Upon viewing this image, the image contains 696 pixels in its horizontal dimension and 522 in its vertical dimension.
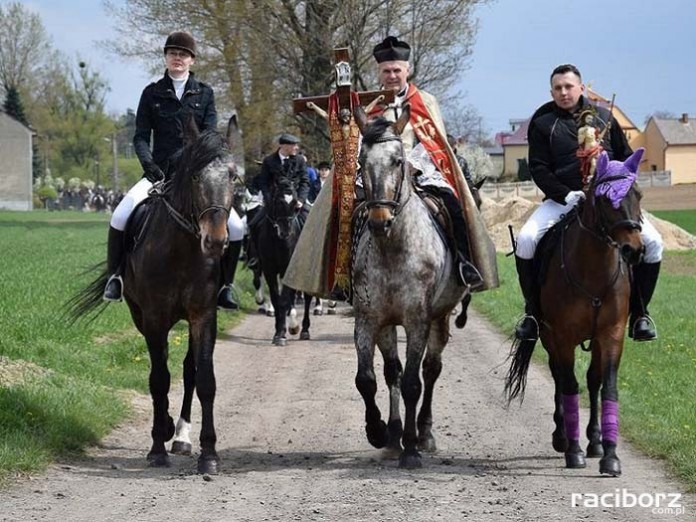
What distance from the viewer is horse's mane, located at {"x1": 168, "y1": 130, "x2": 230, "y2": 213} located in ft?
28.0

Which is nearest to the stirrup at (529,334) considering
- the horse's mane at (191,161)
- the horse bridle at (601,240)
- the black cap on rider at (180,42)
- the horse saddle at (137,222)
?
the horse bridle at (601,240)

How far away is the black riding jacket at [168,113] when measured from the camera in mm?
9562

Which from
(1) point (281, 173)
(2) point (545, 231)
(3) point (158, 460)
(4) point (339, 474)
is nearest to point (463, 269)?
(2) point (545, 231)

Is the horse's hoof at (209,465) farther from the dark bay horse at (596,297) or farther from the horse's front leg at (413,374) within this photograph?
the dark bay horse at (596,297)

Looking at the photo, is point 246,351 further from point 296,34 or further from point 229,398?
point 296,34

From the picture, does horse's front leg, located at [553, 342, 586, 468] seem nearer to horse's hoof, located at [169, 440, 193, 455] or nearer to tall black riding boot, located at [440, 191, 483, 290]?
tall black riding boot, located at [440, 191, 483, 290]

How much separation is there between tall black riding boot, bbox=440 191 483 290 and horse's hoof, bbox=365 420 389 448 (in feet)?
4.44

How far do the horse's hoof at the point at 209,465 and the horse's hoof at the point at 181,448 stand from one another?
3.12ft

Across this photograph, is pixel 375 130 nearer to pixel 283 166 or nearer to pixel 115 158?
pixel 283 166

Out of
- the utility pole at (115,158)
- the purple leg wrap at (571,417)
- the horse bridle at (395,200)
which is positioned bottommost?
the purple leg wrap at (571,417)

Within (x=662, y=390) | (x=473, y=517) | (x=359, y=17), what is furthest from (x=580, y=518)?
(x=359, y=17)

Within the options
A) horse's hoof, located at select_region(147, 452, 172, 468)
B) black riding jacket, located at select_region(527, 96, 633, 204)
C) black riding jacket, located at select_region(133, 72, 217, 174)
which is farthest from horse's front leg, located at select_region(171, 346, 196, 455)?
black riding jacket, located at select_region(527, 96, 633, 204)

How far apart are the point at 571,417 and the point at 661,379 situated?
3.76 m

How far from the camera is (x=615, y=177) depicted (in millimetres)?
8305
